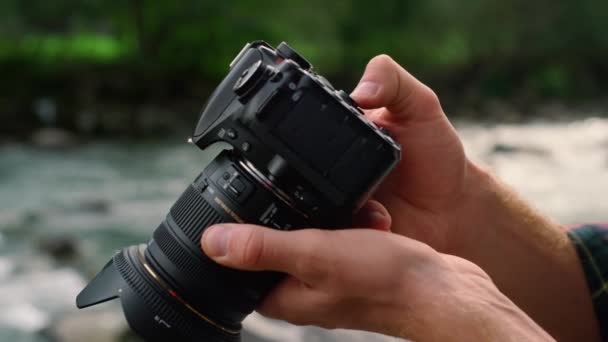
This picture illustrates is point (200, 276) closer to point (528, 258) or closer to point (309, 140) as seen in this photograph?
point (309, 140)

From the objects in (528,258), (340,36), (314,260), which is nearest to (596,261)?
(528,258)

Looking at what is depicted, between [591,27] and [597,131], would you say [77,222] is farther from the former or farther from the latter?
[591,27]

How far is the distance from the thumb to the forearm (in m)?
0.51

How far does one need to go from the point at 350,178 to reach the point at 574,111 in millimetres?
10302

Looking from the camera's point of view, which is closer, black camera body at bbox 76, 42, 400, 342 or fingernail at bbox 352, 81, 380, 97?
black camera body at bbox 76, 42, 400, 342

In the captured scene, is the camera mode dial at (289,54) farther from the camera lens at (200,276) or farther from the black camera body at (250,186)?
the camera lens at (200,276)

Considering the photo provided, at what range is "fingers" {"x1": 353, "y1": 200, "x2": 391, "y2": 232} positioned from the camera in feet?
3.33

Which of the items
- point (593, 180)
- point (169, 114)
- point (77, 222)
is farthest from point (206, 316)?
point (169, 114)

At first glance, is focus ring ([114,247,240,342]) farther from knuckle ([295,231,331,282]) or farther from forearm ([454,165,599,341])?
forearm ([454,165,599,341])

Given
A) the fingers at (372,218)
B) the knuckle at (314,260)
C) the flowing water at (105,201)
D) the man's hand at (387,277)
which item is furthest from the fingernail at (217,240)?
the flowing water at (105,201)

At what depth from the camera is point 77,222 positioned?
13.4 ft

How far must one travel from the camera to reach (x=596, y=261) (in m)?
1.24

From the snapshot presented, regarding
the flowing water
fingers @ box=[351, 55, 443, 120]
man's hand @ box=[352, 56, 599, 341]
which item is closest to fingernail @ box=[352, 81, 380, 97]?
fingers @ box=[351, 55, 443, 120]

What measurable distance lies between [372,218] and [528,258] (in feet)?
1.39
